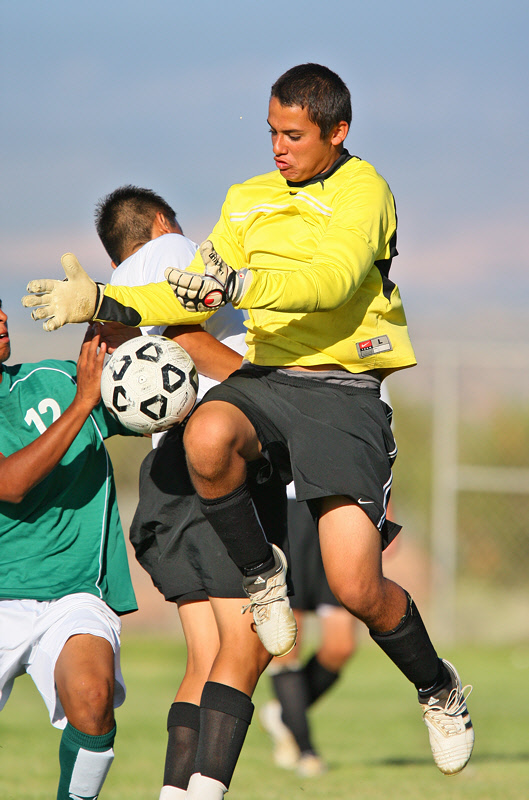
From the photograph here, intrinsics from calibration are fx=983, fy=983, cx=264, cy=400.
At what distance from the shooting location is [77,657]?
13.0 feet

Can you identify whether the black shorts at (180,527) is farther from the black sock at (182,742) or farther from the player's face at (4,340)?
the player's face at (4,340)

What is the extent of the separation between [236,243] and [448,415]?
9.64m

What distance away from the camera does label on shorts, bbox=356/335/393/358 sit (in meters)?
3.88

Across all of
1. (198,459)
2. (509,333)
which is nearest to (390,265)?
(198,459)

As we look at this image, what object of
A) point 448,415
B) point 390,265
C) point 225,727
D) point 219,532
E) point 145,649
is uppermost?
point 390,265

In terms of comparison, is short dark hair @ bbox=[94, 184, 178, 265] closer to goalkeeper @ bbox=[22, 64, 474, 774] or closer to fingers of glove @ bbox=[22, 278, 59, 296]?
goalkeeper @ bbox=[22, 64, 474, 774]

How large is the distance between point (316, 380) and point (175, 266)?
865 mm

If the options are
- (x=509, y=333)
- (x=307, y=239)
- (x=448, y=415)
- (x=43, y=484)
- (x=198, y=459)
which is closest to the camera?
(x=198, y=459)

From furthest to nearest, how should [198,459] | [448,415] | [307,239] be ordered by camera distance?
[448,415], [307,239], [198,459]

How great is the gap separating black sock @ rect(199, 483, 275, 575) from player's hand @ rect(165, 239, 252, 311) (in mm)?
809

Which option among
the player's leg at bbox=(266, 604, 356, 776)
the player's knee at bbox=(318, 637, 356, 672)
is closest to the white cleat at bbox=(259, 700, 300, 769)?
the player's leg at bbox=(266, 604, 356, 776)

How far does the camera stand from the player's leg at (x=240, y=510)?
11.8 ft

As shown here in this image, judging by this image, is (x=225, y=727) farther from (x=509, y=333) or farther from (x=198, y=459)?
(x=509, y=333)

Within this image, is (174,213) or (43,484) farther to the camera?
(174,213)
